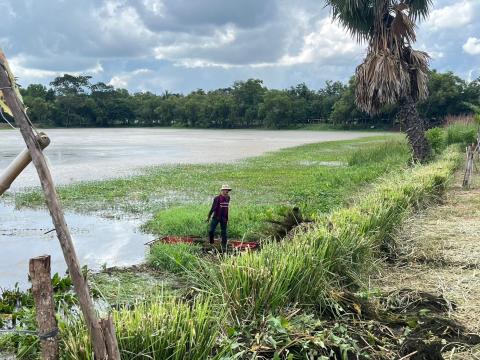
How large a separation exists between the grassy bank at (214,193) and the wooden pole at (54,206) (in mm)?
5471

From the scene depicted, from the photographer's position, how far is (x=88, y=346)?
2.89 m

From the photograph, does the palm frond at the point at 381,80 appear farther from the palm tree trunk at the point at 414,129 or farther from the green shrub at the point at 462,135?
the green shrub at the point at 462,135

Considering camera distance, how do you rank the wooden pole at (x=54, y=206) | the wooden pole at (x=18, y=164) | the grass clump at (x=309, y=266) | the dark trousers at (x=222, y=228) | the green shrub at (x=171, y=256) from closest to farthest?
the wooden pole at (x=54, y=206) → the wooden pole at (x=18, y=164) → the grass clump at (x=309, y=266) → the green shrub at (x=171, y=256) → the dark trousers at (x=222, y=228)

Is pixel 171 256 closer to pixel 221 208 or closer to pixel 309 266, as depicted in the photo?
pixel 221 208

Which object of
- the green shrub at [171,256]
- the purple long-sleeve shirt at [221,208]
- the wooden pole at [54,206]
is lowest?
the green shrub at [171,256]

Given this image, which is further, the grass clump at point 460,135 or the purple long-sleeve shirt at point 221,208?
the grass clump at point 460,135

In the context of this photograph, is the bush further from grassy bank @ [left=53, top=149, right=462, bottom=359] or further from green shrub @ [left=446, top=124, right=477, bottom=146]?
grassy bank @ [left=53, top=149, right=462, bottom=359]

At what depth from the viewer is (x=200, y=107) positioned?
91250 mm

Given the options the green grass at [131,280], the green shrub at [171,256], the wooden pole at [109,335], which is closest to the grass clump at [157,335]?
the wooden pole at [109,335]

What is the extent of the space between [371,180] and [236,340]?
1326 cm

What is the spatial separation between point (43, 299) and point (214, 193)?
38.6 ft

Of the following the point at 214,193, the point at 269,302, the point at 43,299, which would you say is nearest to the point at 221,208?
the point at 269,302

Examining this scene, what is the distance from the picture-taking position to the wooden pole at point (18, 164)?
2395 mm

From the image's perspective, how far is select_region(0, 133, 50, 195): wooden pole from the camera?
7.86 ft
